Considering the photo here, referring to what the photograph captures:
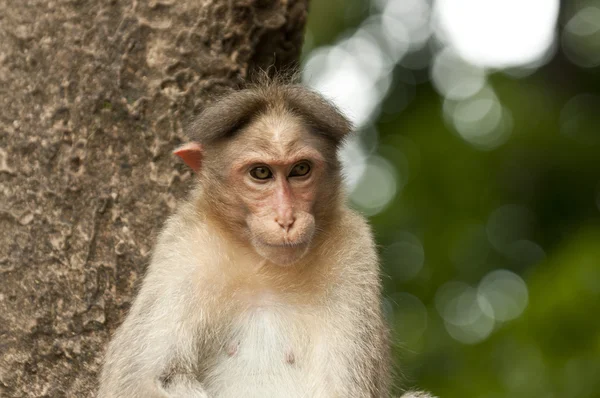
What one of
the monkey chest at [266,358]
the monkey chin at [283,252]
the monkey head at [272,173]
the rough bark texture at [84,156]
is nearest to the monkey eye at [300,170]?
the monkey head at [272,173]

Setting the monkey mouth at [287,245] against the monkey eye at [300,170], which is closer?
the monkey mouth at [287,245]

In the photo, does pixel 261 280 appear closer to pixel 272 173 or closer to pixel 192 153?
pixel 272 173

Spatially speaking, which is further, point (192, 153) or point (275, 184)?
point (192, 153)

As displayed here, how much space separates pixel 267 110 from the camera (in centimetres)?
540

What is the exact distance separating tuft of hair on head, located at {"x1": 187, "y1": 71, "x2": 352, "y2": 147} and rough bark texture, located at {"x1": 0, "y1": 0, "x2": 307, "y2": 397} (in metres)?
0.93

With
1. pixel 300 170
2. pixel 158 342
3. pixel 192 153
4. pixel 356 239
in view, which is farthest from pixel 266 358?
pixel 192 153

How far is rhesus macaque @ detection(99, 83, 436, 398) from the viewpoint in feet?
16.8

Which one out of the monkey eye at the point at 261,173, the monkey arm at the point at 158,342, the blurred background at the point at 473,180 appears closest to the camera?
the monkey arm at the point at 158,342

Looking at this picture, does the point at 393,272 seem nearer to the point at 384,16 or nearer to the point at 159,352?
the point at 384,16

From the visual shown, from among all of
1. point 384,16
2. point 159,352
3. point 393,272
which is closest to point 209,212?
point 159,352

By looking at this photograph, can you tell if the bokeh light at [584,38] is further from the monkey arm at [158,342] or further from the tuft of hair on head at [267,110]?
the monkey arm at [158,342]

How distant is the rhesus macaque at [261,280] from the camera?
16.8ft

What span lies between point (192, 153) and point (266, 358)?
1433mm

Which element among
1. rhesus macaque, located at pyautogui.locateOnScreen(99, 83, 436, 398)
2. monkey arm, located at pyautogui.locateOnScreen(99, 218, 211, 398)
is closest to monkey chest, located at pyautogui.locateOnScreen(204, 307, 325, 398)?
rhesus macaque, located at pyautogui.locateOnScreen(99, 83, 436, 398)
